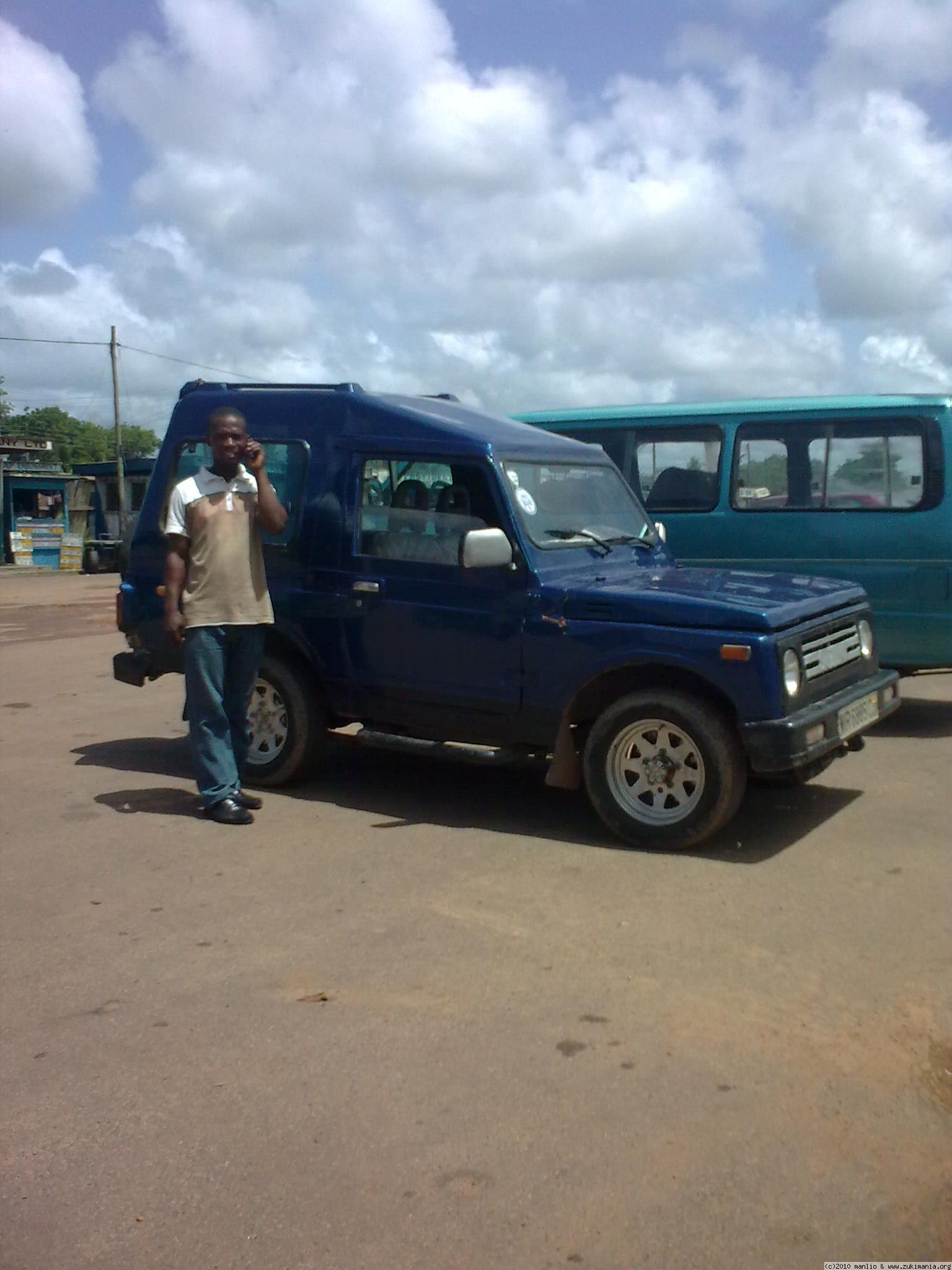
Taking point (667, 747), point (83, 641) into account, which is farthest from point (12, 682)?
point (667, 747)

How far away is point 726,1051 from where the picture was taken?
12.0 ft

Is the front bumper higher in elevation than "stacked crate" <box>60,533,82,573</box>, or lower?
lower

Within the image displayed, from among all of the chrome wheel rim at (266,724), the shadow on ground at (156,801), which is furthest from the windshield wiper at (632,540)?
the shadow on ground at (156,801)

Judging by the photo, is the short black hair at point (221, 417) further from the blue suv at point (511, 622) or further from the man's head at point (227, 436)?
the blue suv at point (511, 622)

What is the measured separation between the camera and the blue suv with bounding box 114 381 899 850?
223 inches

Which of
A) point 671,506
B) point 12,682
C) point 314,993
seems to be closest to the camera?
point 314,993

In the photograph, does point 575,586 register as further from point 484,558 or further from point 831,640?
point 831,640

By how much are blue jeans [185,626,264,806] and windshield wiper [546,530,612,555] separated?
1.61 meters

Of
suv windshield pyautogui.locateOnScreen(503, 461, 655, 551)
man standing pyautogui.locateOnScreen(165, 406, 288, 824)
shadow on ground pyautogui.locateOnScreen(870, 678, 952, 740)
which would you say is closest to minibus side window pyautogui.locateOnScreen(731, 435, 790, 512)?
shadow on ground pyautogui.locateOnScreen(870, 678, 952, 740)

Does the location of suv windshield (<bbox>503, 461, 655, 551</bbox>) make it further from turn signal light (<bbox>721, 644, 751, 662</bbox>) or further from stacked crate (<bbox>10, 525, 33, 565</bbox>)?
stacked crate (<bbox>10, 525, 33, 565</bbox>)

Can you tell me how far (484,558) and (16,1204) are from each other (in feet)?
11.9

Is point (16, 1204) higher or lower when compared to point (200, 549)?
lower

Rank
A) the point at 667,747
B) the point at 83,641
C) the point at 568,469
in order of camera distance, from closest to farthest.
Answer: the point at 667,747
the point at 568,469
the point at 83,641

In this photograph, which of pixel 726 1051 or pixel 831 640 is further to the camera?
pixel 831 640
